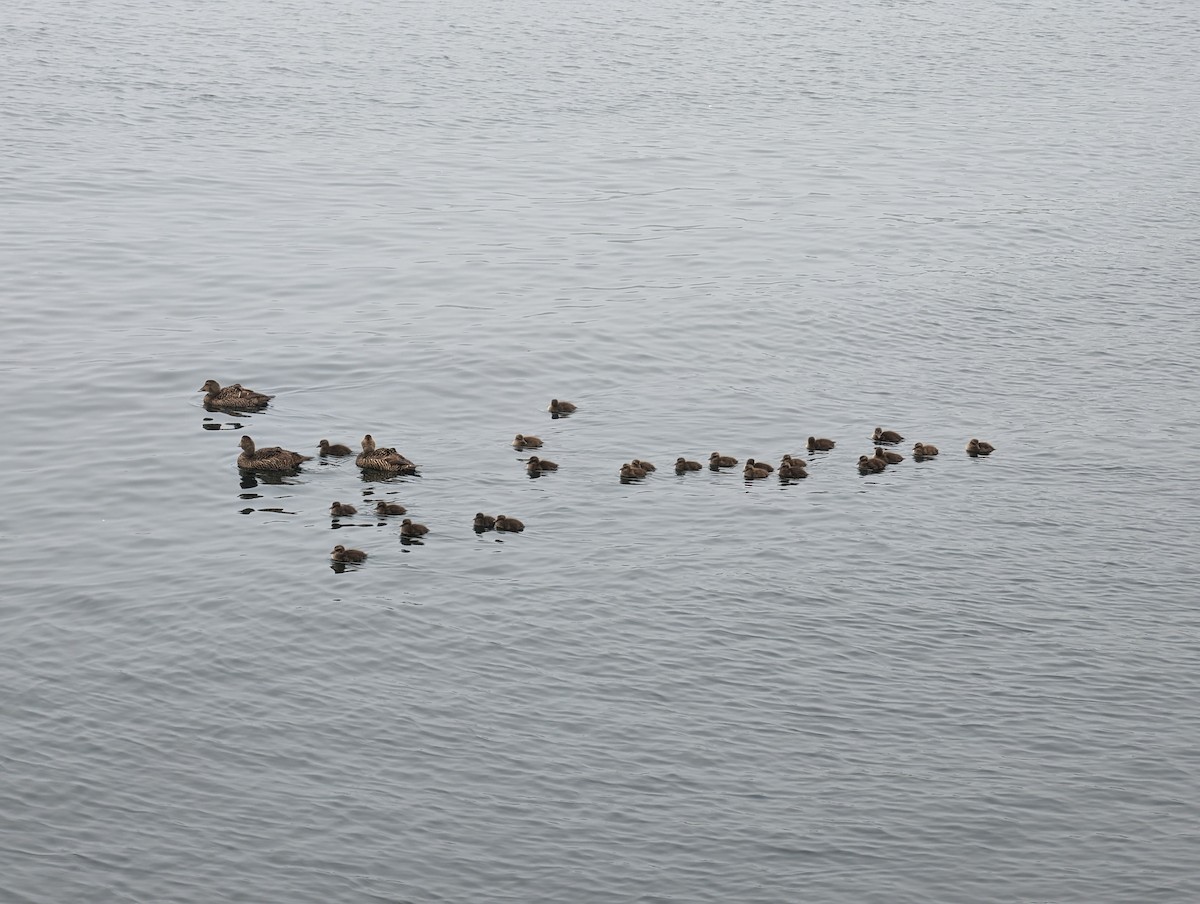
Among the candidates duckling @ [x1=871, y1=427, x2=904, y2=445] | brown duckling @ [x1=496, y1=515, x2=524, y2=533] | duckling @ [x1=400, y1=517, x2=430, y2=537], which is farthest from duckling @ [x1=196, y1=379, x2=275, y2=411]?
duckling @ [x1=871, y1=427, x2=904, y2=445]

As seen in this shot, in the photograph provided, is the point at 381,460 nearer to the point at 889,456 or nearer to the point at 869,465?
the point at 869,465

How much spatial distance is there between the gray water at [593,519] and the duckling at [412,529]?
1.25 feet

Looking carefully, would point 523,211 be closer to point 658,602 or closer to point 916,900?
point 658,602

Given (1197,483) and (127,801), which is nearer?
(127,801)

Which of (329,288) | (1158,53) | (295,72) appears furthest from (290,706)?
(1158,53)

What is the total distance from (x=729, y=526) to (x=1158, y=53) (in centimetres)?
6576

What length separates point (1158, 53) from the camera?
8525 cm

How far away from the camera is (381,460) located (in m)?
31.1

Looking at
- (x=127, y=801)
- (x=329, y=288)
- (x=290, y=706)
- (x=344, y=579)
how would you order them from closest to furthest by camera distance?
(x=127, y=801) < (x=290, y=706) < (x=344, y=579) < (x=329, y=288)

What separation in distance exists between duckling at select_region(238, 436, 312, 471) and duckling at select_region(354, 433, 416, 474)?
129cm

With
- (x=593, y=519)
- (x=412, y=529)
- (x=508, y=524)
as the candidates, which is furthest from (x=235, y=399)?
(x=593, y=519)

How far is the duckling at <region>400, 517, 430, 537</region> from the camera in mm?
28719

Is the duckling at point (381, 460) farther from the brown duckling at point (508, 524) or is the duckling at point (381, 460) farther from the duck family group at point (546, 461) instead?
the brown duckling at point (508, 524)

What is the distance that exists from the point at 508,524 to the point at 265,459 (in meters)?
5.60
